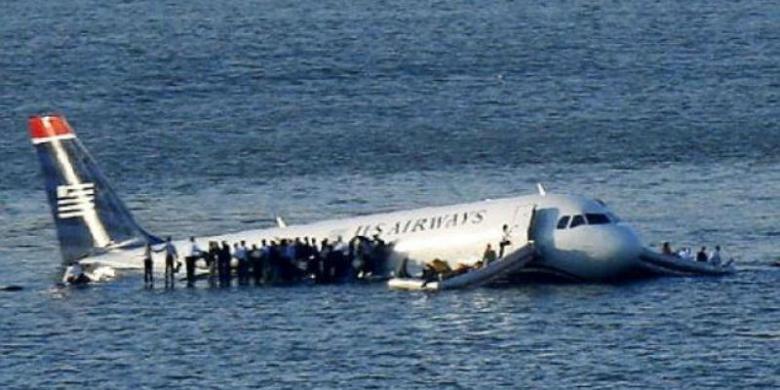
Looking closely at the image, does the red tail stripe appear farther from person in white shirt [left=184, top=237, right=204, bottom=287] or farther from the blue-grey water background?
person in white shirt [left=184, top=237, right=204, bottom=287]

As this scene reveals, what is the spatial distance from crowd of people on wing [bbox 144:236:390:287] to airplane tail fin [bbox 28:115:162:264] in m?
6.09

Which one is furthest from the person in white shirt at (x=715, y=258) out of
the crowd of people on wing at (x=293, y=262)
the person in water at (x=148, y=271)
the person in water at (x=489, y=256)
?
the person in water at (x=148, y=271)

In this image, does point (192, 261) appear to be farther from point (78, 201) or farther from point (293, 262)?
point (78, 201)

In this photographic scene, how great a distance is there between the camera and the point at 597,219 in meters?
109

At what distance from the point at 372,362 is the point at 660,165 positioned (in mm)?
53090

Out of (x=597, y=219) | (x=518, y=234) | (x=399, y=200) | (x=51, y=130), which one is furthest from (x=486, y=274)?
(x=399, y=200)

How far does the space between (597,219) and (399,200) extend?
25284mm

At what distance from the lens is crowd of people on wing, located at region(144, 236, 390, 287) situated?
11131 centimetres

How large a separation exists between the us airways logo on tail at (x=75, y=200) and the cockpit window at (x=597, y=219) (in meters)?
21.0

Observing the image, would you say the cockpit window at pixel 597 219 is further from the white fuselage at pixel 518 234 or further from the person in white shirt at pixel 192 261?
the person in white shirt at pixel 192 261

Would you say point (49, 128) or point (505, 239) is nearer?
point (505, 239)

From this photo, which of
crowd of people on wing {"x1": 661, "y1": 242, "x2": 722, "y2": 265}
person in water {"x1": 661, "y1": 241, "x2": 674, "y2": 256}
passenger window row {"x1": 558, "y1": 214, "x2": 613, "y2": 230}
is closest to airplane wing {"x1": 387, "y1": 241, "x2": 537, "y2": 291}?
passenger window row {"x1": 558, "y1": 214, "x2": 613, "y2": 230}

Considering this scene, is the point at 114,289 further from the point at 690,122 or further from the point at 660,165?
the point at 690,122

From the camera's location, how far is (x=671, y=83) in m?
189
